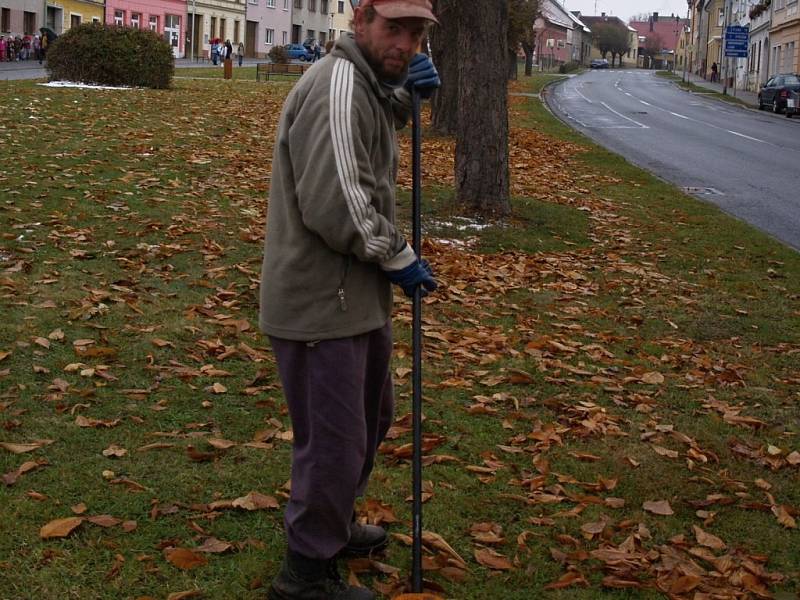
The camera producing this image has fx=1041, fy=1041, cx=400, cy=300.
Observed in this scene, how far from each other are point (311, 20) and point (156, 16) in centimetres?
2739

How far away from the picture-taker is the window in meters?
55.6

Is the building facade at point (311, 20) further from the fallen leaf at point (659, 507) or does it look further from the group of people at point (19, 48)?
the fallen leaf at point (659, 507)

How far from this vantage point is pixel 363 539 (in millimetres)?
3770

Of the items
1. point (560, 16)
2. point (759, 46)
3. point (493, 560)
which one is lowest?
point (493, 560)

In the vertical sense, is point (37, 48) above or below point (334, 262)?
above

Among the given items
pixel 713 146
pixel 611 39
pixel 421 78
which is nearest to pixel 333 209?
pixel 421 78

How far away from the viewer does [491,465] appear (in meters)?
4.76

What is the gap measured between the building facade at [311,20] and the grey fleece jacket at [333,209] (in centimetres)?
8839

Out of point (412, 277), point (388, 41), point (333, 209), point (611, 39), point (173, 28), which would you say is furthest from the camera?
point (611, 39)

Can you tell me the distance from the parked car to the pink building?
121ft

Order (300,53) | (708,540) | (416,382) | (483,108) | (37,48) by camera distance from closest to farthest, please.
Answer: (416,382)
(708,540)
(483,108)
(37,48)
(300,53)

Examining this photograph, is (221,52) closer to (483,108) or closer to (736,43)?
(736,43)

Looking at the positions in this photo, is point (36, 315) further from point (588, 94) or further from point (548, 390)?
point (588, 94)

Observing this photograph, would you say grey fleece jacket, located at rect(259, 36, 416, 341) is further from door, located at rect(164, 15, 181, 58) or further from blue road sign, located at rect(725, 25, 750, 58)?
door, located at rect(164, 15, 181, 58)
